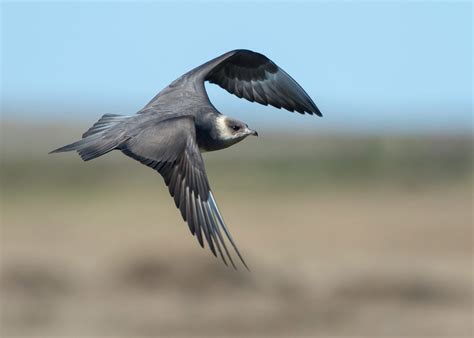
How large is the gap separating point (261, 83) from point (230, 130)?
162 centimetres

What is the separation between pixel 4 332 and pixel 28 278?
1.87 m

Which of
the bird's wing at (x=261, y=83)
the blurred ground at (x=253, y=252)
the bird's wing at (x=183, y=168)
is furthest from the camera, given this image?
the blurred ground at (x=253, y=252)

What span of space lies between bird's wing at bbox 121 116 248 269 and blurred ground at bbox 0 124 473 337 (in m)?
12.0

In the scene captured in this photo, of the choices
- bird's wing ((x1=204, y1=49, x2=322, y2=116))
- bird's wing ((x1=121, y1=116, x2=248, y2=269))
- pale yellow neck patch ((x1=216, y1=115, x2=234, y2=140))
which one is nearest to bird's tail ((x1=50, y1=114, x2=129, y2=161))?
bird's wing ((x1=121, y1=116, x2=248, y2=269))

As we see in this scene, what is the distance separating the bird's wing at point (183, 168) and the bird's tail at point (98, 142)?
13cm

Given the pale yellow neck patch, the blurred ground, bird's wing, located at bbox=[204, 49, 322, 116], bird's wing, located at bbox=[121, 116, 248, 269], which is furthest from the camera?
the blurred ground

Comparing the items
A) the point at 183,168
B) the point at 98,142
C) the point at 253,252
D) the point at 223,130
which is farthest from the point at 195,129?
the point at 253,252

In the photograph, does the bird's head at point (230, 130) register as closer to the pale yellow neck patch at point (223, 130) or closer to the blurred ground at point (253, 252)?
the pale yellow neck patch at point (223, 130)

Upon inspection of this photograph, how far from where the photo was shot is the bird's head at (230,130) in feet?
33.0

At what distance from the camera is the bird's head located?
10.1 meters

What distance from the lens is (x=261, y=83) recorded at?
1162cm

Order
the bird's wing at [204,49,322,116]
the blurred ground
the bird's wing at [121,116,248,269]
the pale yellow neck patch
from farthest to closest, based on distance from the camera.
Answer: the blurred ground → the bird's wing at [204,49,322,116] → the pale yellow neck patch → the bird's wing at [121,116,248,269]

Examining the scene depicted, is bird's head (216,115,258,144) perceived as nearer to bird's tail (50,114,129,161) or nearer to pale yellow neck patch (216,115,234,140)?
pale yellow neck patch (216,115,234,140)

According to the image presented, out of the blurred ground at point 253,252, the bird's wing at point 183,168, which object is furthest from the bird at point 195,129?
the blurred ground at point 253,252
